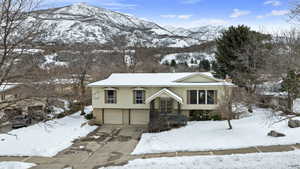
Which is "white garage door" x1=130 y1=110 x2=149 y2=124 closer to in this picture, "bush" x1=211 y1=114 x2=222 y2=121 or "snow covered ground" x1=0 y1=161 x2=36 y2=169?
"bush" x1=211 y1=114 x2=222 y2=121

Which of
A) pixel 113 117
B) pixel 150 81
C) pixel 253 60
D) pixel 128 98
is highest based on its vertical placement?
pixel 253 60

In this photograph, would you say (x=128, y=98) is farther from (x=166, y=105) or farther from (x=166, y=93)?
(x=166, y=93)

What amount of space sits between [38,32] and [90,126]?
16.1 metres

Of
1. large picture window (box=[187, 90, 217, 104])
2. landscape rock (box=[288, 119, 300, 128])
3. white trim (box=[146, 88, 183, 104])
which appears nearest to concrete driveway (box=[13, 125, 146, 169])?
white trim (box=[146, 88, 183, 104])

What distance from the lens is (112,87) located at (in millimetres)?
24047

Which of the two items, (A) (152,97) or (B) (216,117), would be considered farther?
(B) (216,117)

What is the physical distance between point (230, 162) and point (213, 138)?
5398 mm

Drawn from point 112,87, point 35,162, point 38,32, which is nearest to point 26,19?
Answer: point 38,32

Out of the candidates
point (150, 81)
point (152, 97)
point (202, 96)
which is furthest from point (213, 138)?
point (150, 81)

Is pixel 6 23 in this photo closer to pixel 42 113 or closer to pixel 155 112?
pixel 42 113

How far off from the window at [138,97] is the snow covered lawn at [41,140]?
4.93 metres

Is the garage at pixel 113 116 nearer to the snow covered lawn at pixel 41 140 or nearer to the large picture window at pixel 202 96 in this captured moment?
the snow covered lawn at pixel 41 140

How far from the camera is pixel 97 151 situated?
1589cm

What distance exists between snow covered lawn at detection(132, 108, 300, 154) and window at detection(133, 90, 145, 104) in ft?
16.2
